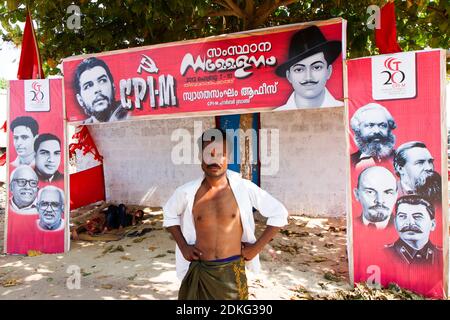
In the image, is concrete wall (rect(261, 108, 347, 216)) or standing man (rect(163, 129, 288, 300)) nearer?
standing man (rect(163, 129, 288, 300))

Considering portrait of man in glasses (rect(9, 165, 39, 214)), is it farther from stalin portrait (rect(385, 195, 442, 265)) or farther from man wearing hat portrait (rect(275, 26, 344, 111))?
stalin portrait (rect(385, 195, 442, 265))

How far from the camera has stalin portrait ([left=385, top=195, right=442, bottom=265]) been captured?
4.74 m

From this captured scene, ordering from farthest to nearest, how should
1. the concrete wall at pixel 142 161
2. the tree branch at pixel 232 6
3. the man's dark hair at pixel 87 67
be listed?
the concrete wall at pixel 142 161
the tree branch at pixel 232 6
the man's dark hair at pixel 87 67

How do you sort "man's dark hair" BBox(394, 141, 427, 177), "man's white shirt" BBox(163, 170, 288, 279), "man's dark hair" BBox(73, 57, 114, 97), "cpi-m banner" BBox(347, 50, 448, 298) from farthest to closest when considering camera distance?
1. "man's dark hair" BBox(73, 57, 114, 97)
2. "man's dark hair" BBox(394, 141, 427, 177)
3. "cpi-m banner" BBox(347, 50, 448, 298)
4. "man's white shirt" BBox(163, 170, 288, 279)

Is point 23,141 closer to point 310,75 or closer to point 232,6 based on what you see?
point 232,6

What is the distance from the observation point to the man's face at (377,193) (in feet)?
16.2

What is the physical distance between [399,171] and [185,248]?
2970 millimetres

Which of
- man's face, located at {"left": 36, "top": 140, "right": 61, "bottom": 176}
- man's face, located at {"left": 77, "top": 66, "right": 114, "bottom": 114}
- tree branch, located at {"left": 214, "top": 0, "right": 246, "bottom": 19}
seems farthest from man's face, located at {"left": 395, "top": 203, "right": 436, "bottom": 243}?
man's face, located at {"left": 36, "top": 140, "right": 61, "bottom": 176}

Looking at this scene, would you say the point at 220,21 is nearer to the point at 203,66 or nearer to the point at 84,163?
the point at 203,66

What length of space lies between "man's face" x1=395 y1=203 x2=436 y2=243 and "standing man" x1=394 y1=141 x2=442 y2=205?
166 mm

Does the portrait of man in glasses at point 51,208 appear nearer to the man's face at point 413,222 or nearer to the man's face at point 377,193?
the man's face at point 377,193

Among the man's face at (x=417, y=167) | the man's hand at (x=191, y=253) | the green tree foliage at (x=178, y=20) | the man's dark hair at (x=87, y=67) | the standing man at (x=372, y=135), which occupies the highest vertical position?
the green tree foliage at (x=178, y=20)

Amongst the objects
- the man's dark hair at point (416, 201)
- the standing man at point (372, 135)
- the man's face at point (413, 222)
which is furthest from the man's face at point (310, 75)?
the man's face at point (413, 222)

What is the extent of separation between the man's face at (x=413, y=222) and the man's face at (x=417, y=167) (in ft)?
0.88
